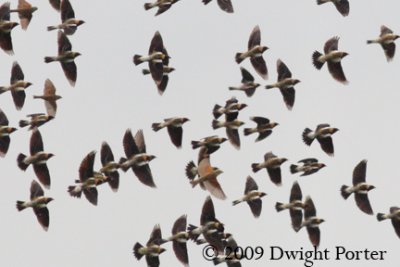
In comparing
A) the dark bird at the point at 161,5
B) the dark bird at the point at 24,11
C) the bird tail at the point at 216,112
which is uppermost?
the dark bird at the point at 24,11

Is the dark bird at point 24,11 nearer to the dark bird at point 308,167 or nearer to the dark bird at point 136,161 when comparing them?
the dark bird at point 136,161

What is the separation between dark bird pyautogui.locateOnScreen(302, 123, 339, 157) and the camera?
48.6 m

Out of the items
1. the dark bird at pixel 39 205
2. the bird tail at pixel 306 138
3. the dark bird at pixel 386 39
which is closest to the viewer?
the dark bird at pixel 39 205

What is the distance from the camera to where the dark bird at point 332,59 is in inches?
1921

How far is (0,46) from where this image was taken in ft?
153

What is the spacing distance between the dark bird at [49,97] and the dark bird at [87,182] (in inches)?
66.0

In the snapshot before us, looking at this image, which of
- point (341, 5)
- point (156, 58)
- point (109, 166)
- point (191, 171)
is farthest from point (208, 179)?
point (341, 5)

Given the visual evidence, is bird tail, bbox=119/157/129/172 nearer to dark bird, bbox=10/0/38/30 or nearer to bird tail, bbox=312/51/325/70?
dark bird, bbox=10/0/38/30

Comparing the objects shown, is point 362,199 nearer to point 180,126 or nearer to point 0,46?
point 180,126

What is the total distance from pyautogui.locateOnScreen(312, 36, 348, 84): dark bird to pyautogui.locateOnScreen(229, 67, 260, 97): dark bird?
1.29 metres

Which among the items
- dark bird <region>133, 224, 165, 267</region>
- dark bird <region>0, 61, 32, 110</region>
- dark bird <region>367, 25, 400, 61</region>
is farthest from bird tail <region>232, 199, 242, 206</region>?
dark bird <region>0, 61, 32, 110</region>

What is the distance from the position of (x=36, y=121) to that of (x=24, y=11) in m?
2.23

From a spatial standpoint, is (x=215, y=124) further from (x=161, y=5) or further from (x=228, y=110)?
(x=161, y=5)

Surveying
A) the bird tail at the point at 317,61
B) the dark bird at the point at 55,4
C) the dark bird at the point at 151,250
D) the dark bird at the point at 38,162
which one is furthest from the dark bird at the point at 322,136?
the dark bird at the point at 55,4
